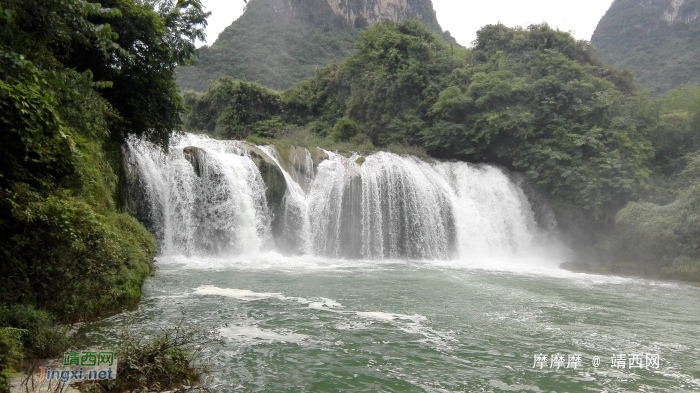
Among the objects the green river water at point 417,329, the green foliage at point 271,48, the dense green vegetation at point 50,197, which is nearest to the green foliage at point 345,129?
the green river water at point 417,329

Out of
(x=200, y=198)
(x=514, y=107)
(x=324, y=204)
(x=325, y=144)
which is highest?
(x=514, y=107)

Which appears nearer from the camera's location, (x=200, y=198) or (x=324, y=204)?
(x=200, y=198)

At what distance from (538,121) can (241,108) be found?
648 inches

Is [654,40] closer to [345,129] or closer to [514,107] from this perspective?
[514,107]

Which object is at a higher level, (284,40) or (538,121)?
(284,40)

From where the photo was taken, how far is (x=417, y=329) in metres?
7.59

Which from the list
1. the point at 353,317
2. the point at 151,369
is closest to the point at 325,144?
the point at 353,317

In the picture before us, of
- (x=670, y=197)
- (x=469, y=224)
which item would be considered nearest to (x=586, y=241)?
(x=670, y=197)

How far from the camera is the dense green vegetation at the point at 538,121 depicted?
66.7ft

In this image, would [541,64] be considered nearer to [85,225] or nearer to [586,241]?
[586,241]

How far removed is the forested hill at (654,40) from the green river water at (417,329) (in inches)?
1406

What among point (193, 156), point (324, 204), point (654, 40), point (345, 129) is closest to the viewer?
point (193, 156)

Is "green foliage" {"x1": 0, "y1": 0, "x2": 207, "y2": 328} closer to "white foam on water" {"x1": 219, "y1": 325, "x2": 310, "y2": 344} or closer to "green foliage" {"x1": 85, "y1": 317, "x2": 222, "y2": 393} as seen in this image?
"green foliage" {"x1": 85, "y1": 317, "x2": 222, "y2": 393}

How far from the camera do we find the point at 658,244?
58.6 ft
